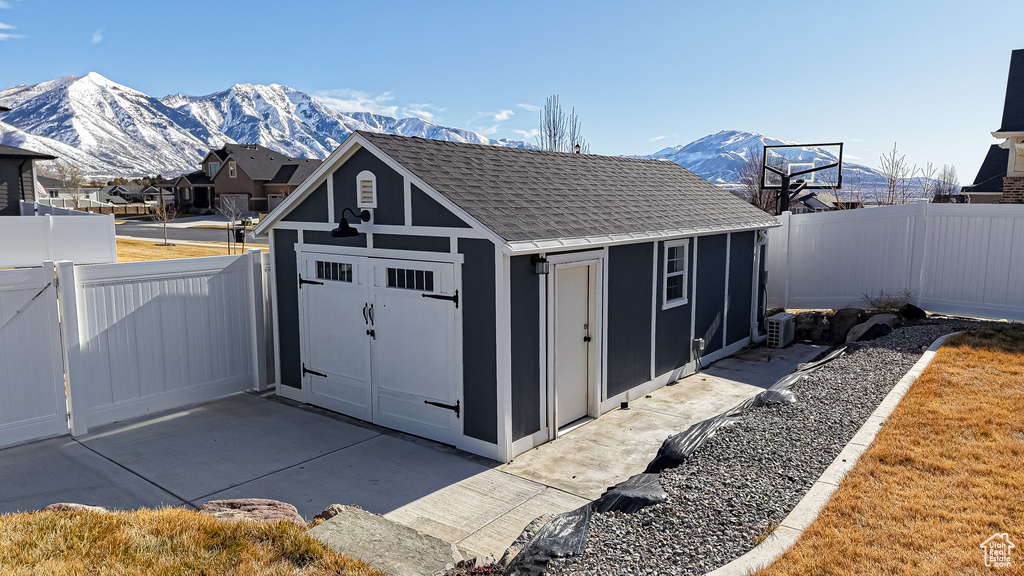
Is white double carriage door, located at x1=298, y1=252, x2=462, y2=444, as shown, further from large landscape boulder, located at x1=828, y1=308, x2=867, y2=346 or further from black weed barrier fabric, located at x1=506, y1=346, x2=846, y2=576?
large landscape boulder, located at x1=828, y1=308, x2=867, y2=346

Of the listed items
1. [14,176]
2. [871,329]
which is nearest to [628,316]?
[871,329]

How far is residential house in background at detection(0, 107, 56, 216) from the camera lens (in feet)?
86.8

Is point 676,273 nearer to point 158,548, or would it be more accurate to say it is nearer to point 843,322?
point 843,322

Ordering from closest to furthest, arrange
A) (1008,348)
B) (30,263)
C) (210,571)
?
(210,571) → (1008,348) → (30,263)

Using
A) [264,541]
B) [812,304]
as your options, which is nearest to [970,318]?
[812,304]

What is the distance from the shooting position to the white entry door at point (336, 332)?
8.70 meters

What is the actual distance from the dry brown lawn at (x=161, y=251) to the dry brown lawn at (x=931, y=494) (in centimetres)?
2342

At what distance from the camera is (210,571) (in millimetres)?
4035

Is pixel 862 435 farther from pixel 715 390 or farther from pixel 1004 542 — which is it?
pixel 715 390

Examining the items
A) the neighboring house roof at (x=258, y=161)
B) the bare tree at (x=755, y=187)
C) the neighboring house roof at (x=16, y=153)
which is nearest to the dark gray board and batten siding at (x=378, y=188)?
the neighboring house roof at (x=16, y=153)

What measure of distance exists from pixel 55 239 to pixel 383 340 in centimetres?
1779

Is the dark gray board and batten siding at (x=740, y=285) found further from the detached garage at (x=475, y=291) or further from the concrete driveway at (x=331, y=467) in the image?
the concrete driveway at (x=331, y=467)

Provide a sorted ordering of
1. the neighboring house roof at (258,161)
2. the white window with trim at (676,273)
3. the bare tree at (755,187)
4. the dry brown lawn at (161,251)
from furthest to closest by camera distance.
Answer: the neighboring house roof at (258,161)
the bare tree at (755,187)
the dry brown lawn at (161,251)
the white window with trim at (676,273)

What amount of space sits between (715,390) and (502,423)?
13.9ft
